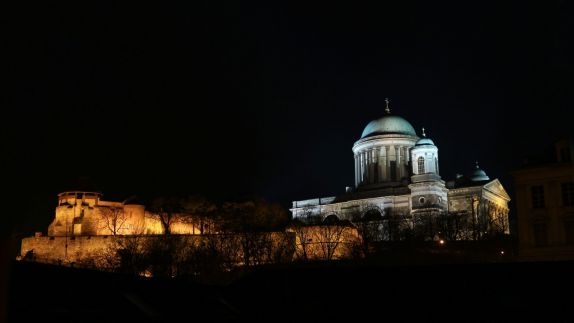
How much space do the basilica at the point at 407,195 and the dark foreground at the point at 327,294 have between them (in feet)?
173

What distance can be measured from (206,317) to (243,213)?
7269 cm

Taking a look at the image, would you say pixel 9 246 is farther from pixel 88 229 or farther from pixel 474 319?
pixel 88 229

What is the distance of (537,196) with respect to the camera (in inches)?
1976

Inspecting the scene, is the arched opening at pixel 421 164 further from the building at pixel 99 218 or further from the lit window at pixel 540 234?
the lit window at pixel 540 234

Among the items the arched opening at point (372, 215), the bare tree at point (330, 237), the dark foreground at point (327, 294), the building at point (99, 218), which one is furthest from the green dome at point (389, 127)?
the dark foreground at point (327, 294)

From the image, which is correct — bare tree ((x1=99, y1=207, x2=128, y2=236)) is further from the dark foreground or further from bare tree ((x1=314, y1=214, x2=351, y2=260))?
the dark foreground

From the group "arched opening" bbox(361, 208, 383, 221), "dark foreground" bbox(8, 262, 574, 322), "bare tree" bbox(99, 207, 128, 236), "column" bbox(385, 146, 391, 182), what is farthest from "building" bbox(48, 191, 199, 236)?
"dark foreground" bbox(8, 262, 574, 322)

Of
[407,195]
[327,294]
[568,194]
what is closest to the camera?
[327,294]

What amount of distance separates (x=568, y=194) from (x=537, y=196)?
2.04 meters

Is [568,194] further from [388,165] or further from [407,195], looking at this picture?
[388,165]

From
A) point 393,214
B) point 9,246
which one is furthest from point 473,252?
point 9,246

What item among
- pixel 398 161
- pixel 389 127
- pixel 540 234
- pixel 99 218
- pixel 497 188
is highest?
pixel 389 127

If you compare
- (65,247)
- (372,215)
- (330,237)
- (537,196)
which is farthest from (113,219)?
(537,196)

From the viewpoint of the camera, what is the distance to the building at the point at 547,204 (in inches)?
1909
